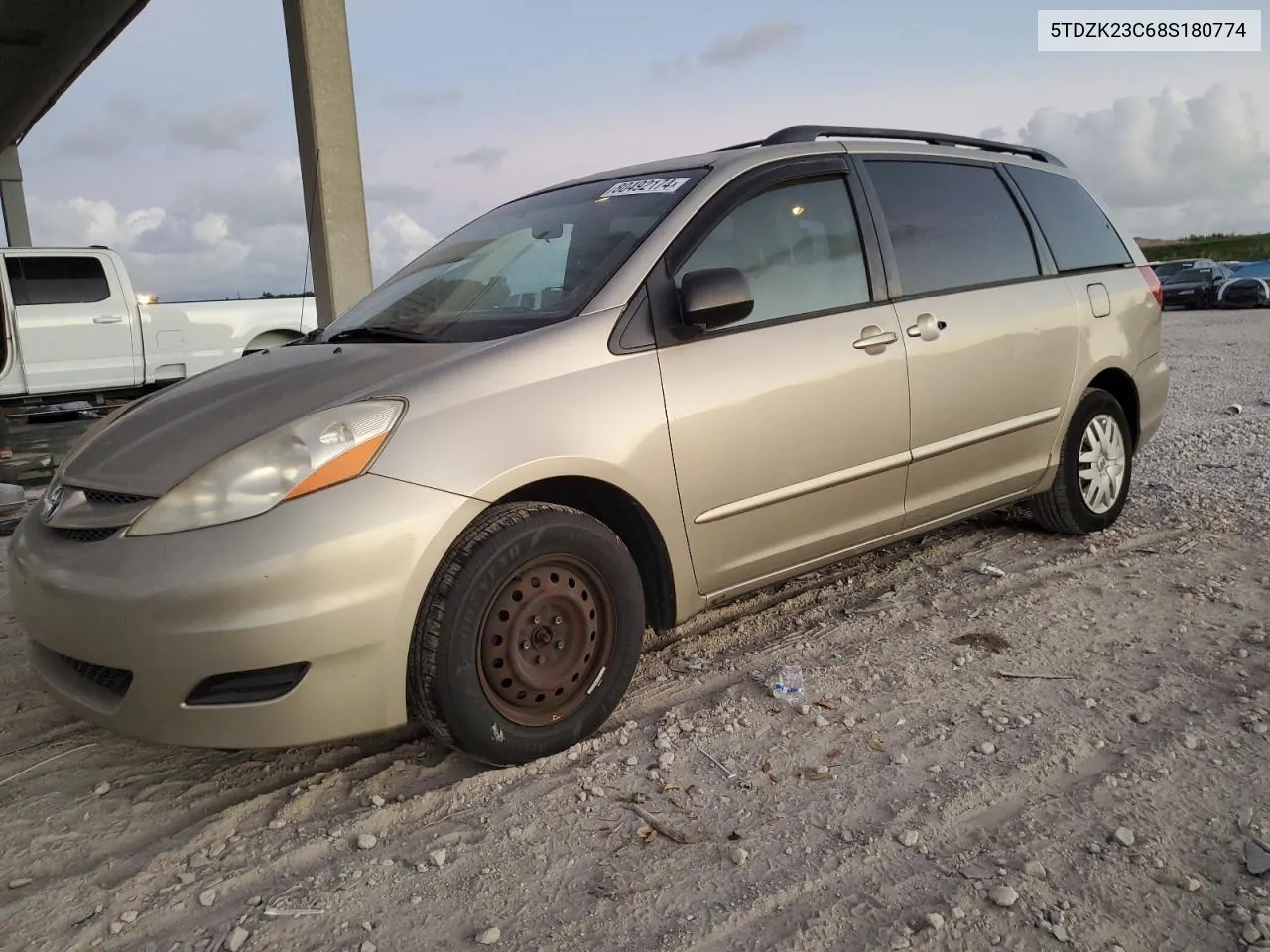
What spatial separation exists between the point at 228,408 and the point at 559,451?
93 cm

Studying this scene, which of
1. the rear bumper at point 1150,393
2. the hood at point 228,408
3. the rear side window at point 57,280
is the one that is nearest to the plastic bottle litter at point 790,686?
the hood at point 228,408

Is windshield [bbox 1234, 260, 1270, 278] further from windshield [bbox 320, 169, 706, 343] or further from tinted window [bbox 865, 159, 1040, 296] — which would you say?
windshield [bbox 320, 169, 706, 343]

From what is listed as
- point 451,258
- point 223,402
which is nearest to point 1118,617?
point 451,258

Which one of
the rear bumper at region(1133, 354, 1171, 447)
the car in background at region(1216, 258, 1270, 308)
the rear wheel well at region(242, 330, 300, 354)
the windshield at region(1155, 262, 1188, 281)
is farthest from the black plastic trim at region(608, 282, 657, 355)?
the windshield at region(1155, 262, 1188, 281)

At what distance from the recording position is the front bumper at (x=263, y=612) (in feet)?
7.07

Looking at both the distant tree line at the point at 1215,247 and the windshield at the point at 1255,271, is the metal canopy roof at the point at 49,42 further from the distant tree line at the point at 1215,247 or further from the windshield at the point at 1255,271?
the distant tree line at the point at 1215,247

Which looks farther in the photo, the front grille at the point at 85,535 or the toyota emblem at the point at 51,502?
the toyota emblem at the point at 51,502

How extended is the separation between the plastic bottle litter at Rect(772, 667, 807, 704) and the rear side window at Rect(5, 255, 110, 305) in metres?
9.35

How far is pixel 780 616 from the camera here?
3635 mm

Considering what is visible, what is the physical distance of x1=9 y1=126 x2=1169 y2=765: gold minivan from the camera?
7.31ft

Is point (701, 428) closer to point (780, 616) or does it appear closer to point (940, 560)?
point (780, 616)

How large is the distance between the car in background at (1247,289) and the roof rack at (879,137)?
71.6 feet

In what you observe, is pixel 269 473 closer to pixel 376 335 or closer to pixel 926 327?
pixel 376 335

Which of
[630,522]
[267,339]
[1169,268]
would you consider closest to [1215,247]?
[1169,268]
